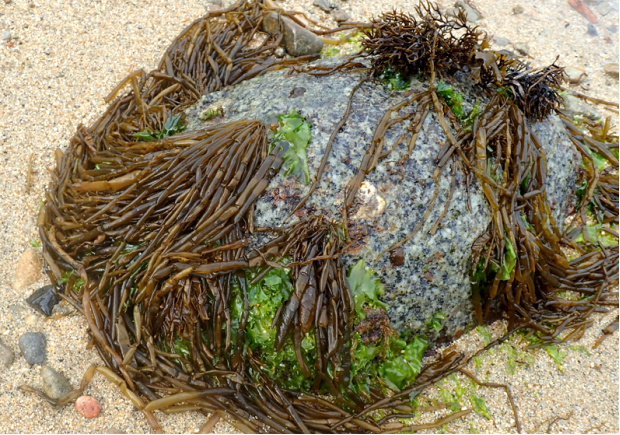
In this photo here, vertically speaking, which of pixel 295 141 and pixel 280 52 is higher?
pixel 280 52

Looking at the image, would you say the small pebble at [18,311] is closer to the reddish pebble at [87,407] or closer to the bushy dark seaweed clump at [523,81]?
the reddish pebble at [87,407]

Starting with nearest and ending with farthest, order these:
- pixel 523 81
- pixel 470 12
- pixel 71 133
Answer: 1. pixel 523 81
2. pixel 71 133
3. pixel 470 12

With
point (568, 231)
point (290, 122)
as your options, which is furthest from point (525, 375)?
point (290, 122)

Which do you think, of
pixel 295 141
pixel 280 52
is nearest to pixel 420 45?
pixel 295 141

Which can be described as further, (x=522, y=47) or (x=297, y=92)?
(x=522, y=47)

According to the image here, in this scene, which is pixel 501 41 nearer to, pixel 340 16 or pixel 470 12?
Answer: pixel 470 12

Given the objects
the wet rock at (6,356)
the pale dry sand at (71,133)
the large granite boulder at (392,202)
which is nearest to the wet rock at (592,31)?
the pale dry sand at (71,133)

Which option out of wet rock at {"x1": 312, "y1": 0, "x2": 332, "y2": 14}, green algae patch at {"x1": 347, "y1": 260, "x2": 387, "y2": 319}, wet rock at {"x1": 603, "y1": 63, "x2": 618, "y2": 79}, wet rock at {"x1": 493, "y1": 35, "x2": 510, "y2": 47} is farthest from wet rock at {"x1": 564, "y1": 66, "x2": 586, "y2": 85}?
green algae patch at {"x1": 347, "y1": 260, "x2": 387, "y2": 319}
